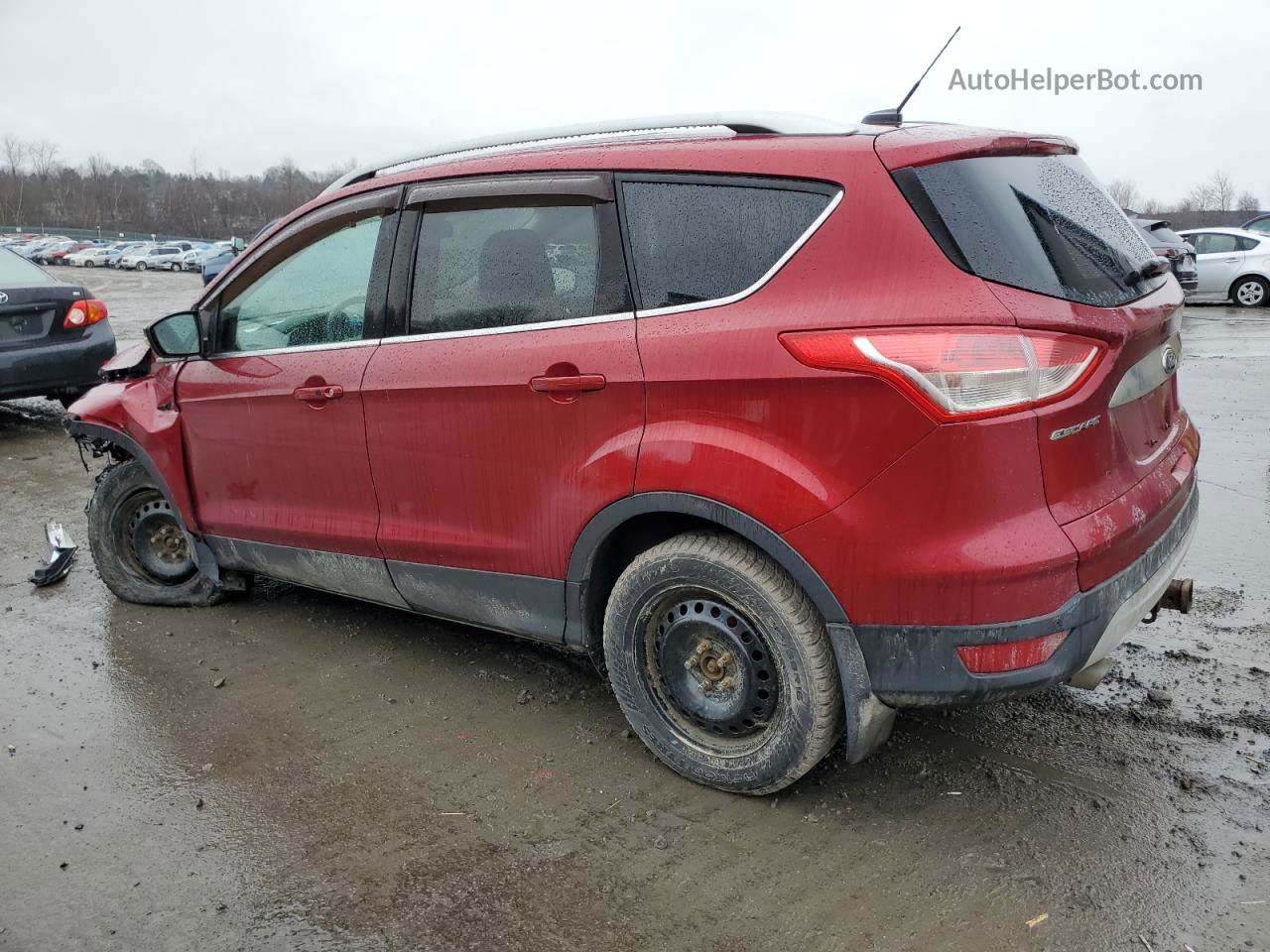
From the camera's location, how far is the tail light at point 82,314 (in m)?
8.45

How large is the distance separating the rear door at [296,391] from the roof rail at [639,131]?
20 cm

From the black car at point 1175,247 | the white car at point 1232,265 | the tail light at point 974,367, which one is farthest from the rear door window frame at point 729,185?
the white car at point 1232,265

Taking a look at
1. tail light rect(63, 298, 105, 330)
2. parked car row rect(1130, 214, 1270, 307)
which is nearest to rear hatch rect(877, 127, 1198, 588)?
tail light rect(63, 298, 105, 330)

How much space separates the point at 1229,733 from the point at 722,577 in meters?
1.82

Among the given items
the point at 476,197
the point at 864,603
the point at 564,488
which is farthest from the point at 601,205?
the point at 864,603

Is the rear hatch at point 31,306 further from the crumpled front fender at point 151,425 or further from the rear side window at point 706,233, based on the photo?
the rear side window at point 706,233

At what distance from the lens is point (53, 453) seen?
8.05 m

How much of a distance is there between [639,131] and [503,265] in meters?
0.59

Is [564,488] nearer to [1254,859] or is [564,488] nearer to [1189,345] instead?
[1254,859]

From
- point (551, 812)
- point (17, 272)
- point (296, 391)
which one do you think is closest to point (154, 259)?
point (17, 272)

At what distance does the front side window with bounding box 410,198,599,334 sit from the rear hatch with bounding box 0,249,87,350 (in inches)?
240

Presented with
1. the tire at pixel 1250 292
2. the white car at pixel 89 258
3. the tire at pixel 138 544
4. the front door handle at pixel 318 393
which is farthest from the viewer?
the white car at pixel 89 258

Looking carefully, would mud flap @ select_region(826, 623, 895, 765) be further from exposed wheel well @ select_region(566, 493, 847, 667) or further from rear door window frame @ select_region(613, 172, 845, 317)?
rear door window frame @ select_region(613, 172, 845, 317)

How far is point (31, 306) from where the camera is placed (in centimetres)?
821
